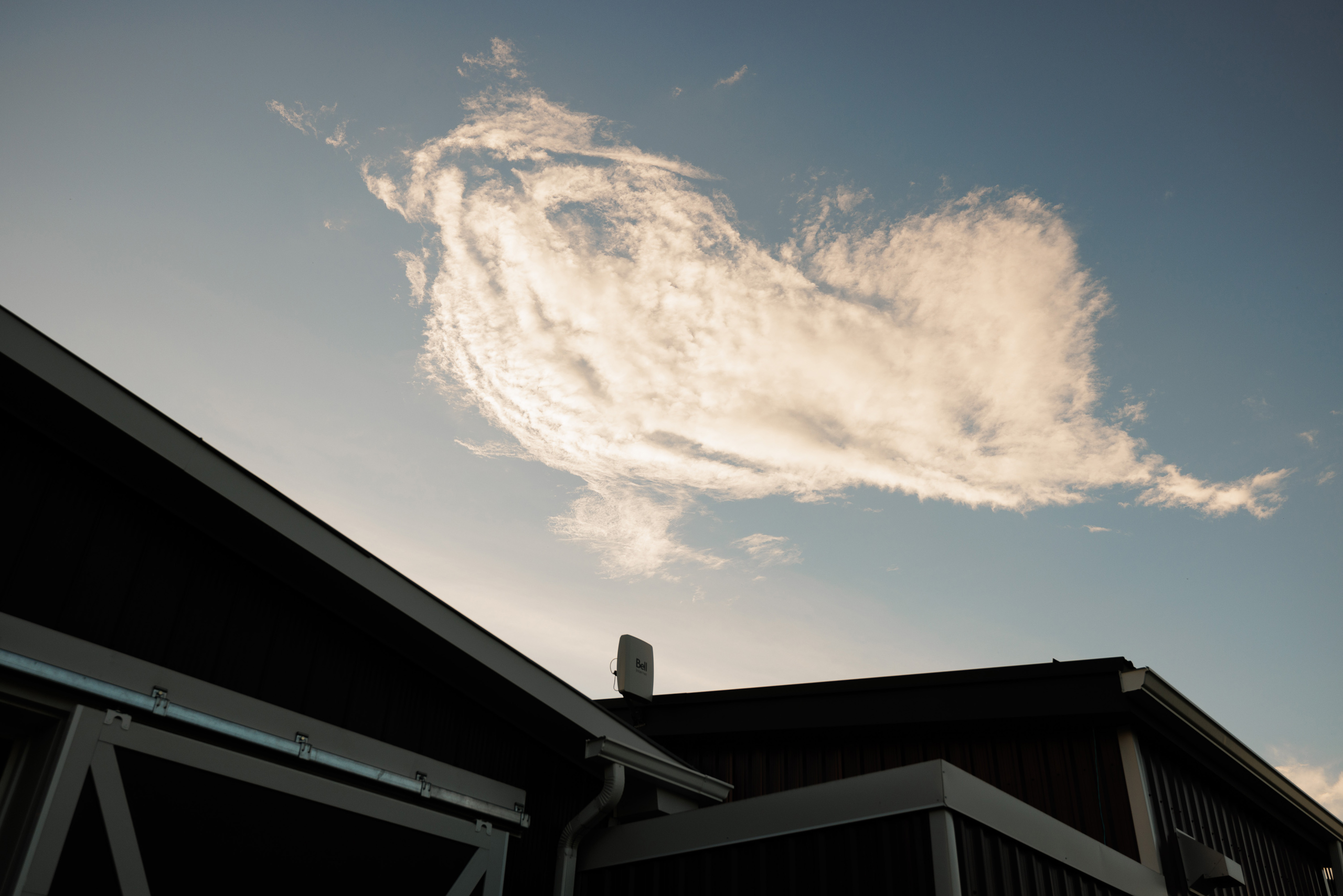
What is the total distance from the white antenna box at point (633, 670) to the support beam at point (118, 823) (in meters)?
3.84

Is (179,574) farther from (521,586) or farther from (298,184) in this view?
(521,586)

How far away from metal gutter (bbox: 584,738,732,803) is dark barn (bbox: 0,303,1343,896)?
2 cm

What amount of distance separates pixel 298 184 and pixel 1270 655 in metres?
14.3

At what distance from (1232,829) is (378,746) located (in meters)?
6.81

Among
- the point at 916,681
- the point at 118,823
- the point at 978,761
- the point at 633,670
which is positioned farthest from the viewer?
the point at 633,670

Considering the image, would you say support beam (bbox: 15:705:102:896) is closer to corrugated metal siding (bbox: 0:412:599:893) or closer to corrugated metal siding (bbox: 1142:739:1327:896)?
corrugated metal siding (bbox: 0:412:599:893)

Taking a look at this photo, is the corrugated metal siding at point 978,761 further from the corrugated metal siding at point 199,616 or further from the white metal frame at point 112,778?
the white metal frame at point 112,778

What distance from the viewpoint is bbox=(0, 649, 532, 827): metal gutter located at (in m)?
2.94

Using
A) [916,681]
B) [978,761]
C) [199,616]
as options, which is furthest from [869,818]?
[199,616]

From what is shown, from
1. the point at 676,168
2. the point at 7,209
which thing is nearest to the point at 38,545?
the point at 7,209

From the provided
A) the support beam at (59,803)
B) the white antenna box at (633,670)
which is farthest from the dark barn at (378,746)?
the white antenna box at (633,670)

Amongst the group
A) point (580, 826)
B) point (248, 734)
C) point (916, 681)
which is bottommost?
point (580, 826)

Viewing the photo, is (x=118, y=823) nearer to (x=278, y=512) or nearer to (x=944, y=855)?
(x=278, y=512)

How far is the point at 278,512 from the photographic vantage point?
3.78 metres
